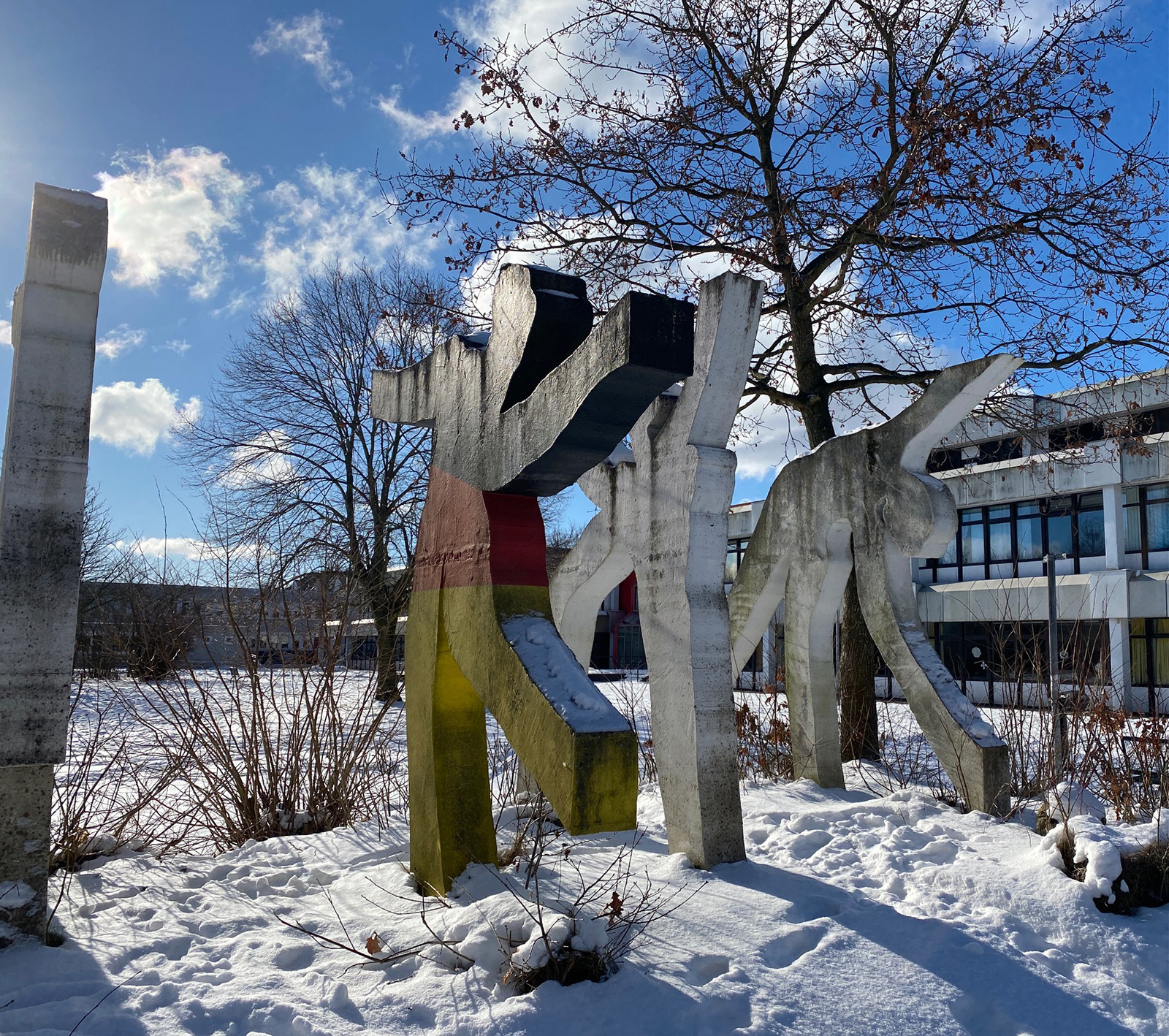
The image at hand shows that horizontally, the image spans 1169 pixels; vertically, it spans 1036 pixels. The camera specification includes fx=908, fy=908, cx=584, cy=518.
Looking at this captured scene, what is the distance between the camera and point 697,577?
5441mm

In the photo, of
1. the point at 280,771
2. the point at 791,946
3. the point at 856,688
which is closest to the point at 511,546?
the point at 791,946

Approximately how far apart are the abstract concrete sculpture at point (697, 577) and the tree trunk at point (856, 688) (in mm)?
4183

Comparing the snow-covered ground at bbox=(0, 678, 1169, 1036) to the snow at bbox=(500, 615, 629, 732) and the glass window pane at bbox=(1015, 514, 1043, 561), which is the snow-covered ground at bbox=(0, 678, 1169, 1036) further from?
the glass window pane at bbox=(1015, 514, 1043, 561)

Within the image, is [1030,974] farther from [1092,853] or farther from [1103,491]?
[1103,491]

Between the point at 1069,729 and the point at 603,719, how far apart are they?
21.0 feet

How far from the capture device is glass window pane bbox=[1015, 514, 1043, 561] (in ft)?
82.7

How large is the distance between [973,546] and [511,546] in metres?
25.6

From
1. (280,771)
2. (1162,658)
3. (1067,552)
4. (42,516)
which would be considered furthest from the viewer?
(1067,552)

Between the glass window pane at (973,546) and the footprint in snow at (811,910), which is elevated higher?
the glass window pane at (973,546)

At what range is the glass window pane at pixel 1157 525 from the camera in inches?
866

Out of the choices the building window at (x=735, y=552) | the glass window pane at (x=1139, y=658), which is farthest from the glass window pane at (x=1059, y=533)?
the building window at (x=735, y=552)

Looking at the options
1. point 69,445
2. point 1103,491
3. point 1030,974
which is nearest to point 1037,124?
point 1030,974

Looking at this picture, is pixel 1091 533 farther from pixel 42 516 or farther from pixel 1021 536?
pixel 42 516

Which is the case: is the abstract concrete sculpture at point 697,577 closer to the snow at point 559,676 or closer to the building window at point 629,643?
the snow at point 559,676
